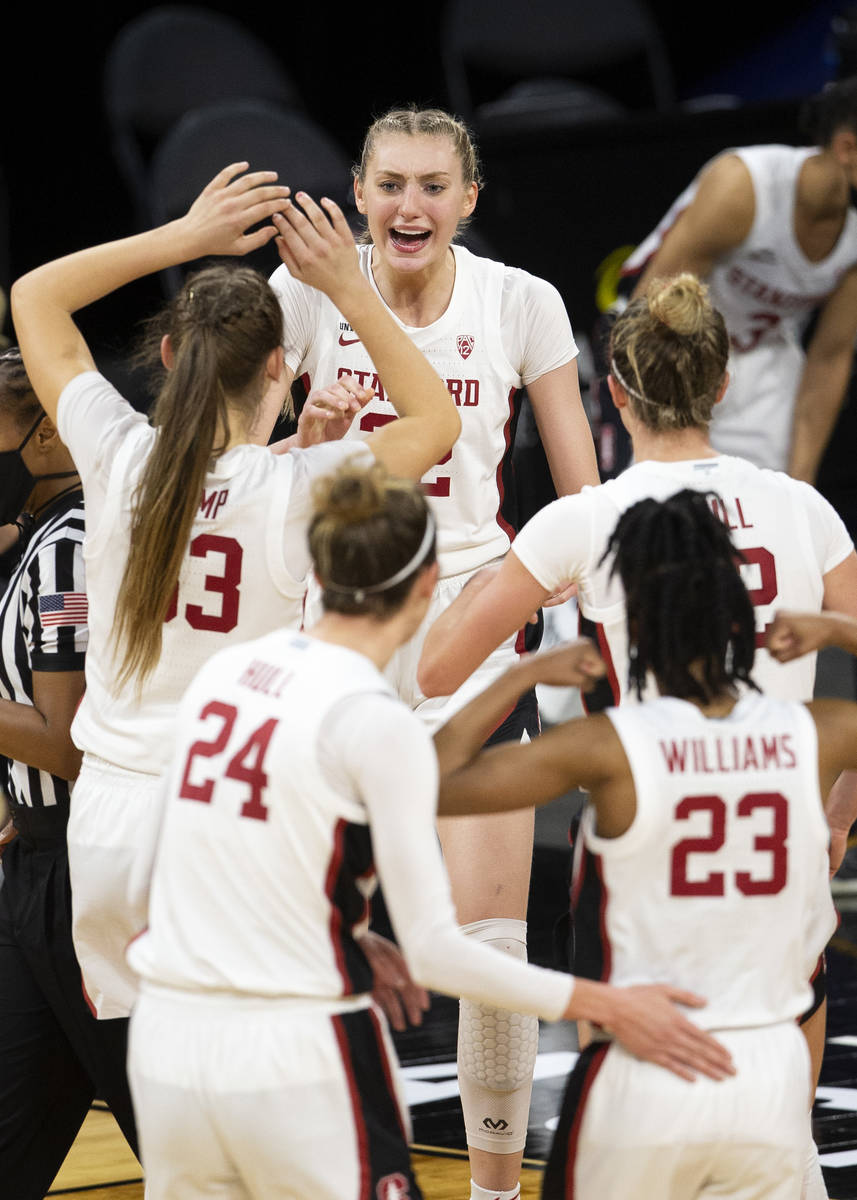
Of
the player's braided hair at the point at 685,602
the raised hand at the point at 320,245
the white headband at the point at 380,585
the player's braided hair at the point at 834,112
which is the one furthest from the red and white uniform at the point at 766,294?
the white headband at the point at 380,585

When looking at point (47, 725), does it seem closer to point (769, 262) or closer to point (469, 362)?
point (469, 362)

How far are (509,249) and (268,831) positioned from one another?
5.28 meters

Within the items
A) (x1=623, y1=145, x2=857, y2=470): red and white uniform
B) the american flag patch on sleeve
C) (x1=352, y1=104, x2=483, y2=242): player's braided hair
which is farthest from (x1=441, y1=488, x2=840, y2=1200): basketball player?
(x1=623, y1=145, x2=857, y2=470): red and white uniform

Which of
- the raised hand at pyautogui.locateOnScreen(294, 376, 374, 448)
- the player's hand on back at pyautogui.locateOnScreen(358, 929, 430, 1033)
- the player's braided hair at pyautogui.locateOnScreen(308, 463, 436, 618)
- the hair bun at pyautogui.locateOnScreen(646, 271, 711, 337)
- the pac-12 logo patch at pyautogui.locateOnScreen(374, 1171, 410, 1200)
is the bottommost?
the pac-12 logo patch at pyautogui.locateOnScreen(374, 1171, 410, 1200)

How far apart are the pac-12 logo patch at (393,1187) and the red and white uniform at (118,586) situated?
657 mm

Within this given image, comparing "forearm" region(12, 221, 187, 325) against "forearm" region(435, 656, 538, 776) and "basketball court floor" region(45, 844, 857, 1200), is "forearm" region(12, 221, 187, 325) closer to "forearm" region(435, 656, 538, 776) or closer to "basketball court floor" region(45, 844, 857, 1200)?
"forearm" region(435, 656, 538, 776)

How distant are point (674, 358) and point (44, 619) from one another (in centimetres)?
112

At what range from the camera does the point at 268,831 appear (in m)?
2.12

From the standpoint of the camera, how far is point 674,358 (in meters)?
2.78

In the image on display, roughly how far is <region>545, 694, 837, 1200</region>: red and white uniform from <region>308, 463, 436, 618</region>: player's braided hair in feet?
1.08

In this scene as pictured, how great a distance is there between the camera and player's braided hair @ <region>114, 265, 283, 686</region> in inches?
103

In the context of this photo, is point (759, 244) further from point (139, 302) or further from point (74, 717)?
point (139, 302)

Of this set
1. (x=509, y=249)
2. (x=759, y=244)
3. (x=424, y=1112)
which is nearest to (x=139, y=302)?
(x=509, y=249)

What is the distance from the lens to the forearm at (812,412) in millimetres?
5168
